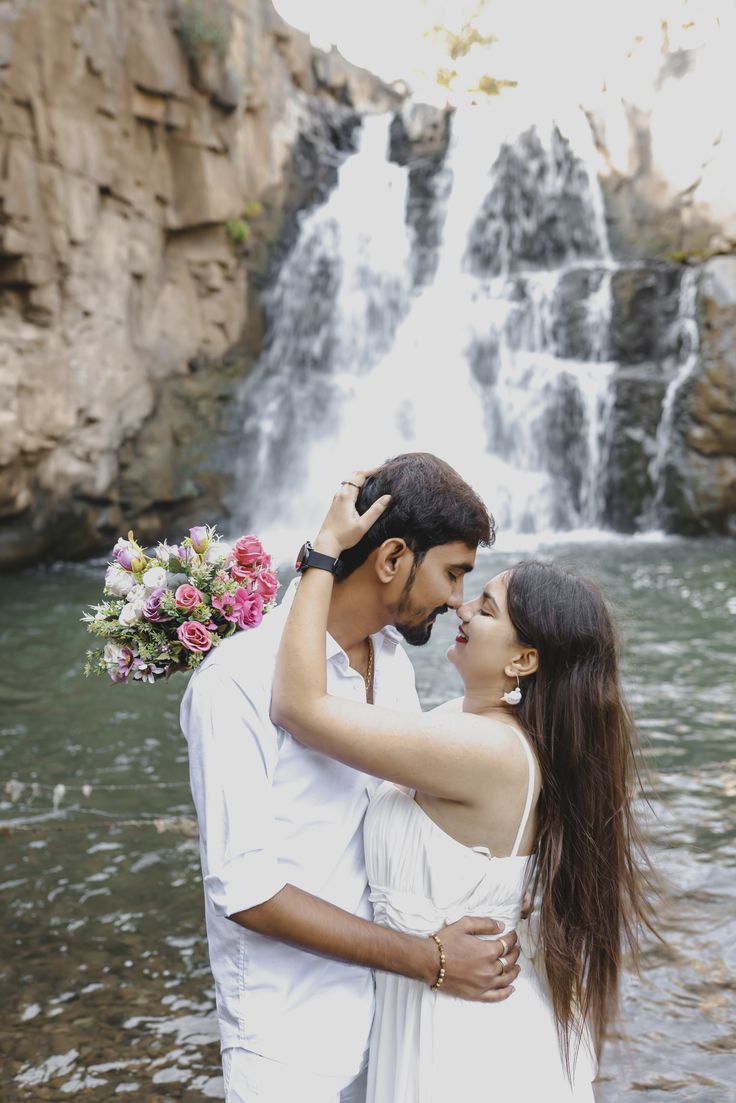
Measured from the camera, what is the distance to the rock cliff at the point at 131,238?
14.2 meters

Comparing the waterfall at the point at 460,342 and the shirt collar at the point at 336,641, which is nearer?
the shirt collar at the point at 336,641

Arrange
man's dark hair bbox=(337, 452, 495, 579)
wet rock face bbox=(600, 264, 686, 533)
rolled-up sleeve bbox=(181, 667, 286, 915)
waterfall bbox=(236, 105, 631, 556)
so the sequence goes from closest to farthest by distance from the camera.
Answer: rolled-up sleeve bbox=(181, 667, 286, 915) → man's dark hair bbox=(337, 452, 495, 579) → wet rock face bbox=(600, 264, 686, 533) → waterfall bbox=(236, 105, 631, 556)

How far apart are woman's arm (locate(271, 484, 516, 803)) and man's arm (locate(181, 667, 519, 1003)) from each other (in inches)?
3.2

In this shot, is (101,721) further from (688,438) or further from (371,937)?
(688,438)

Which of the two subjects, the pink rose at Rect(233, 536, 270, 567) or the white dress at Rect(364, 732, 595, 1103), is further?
the pink rose at Rect(233, 536, 270, 567)

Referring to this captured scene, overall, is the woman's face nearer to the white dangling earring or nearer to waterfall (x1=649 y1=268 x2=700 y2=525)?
the white dangling earring

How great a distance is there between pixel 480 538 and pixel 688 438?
16.4 meters

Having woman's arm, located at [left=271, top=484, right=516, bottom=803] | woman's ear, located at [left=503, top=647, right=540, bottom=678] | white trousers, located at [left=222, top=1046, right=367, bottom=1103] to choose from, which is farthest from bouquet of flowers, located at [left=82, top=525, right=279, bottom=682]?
white trousers, located at [left=222, top=1046, right=367, bottom=1103]

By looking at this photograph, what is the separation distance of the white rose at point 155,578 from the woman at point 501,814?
31cm

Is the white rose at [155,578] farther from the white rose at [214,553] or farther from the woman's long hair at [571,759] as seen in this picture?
the woman's long hair at [571,759]

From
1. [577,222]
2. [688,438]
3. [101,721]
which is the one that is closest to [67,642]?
[101,721]

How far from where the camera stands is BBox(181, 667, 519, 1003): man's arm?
1969mm

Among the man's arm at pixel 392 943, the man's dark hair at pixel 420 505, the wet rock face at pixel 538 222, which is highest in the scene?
the wet rock face at pixel 538 222

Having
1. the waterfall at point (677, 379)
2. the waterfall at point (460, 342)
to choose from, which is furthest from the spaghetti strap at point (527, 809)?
the waterfall at point (677, 379)
